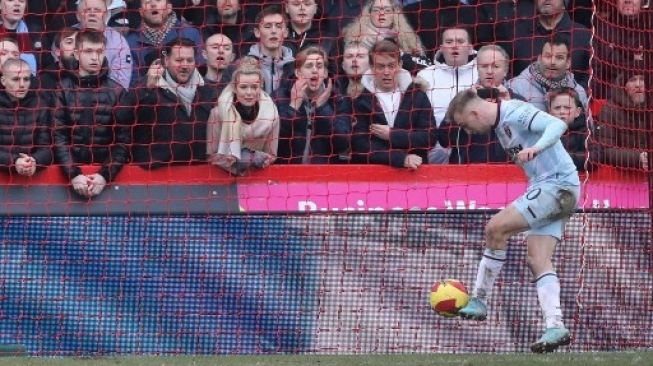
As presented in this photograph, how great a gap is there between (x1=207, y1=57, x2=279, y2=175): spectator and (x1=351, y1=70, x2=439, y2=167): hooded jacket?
64 centimetres

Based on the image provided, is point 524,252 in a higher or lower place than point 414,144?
lower

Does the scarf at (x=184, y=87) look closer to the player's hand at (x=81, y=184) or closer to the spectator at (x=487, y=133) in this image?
the player's hand at (x=81, y=184)

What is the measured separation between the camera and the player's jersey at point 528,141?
10086 mm

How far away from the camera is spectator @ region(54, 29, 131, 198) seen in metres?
11.8

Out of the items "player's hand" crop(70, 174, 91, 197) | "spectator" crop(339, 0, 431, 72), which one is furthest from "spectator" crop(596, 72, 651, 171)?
"player's hand" crop(70, 174, 91, 197)

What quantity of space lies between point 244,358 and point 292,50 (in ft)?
8.59

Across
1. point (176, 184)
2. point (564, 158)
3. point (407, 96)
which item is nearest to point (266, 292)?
point (176, 184)

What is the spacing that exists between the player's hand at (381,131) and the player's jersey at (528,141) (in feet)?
5.32

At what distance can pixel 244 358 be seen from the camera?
35.8 ft

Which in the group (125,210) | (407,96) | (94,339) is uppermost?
(407,96)

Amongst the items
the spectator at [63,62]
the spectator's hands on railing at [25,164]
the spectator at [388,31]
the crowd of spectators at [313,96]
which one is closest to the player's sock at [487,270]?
the crowd of spectators at [313,96]

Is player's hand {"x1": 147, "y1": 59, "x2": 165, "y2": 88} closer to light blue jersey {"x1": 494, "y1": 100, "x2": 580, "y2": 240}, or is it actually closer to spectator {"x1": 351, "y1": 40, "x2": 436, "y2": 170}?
spectator {"x1": 351, "y1": 40, "x2": 436, "y2": 170}

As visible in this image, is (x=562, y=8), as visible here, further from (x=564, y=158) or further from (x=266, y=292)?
(x=266, y=292)

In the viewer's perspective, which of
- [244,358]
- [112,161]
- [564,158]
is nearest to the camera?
[564,158]
